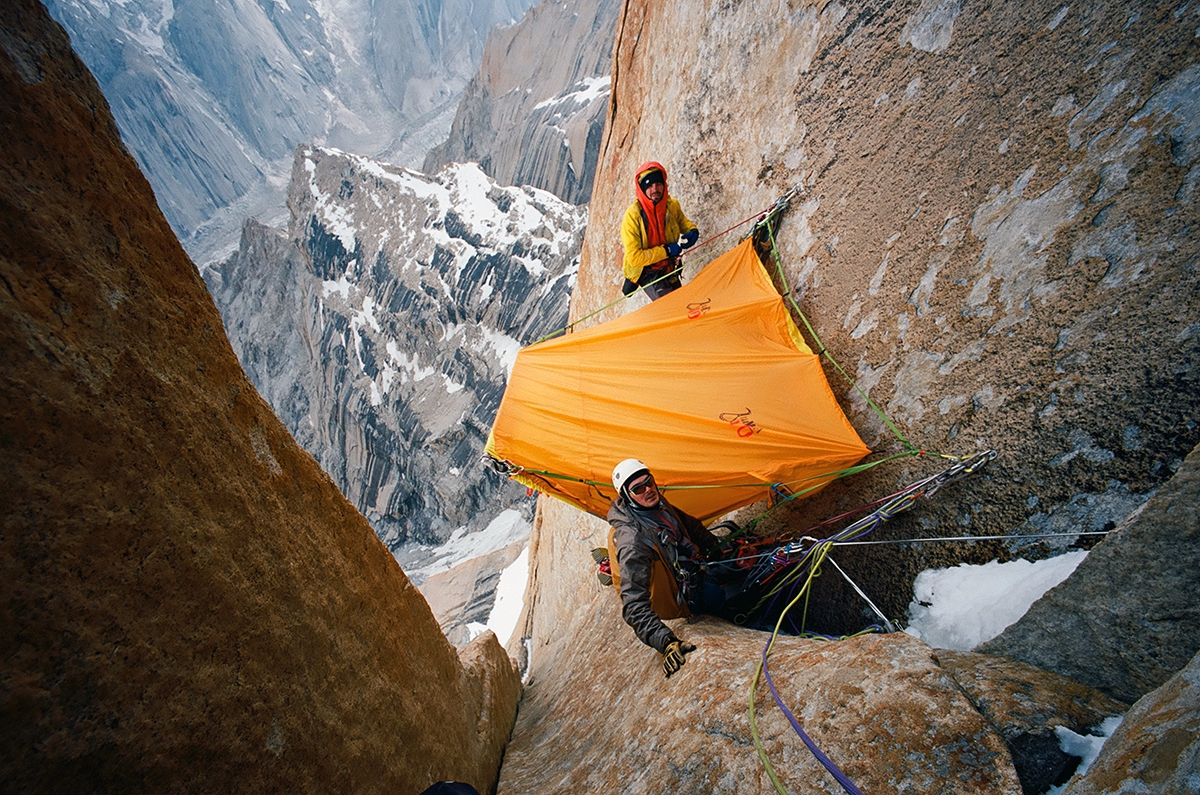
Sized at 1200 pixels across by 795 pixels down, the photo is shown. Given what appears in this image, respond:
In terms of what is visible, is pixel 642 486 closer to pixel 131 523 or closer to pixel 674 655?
pixel 674 655

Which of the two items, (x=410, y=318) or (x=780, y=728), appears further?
(x=410, y=318)

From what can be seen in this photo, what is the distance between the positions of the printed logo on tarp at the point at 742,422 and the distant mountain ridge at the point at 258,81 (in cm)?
14224

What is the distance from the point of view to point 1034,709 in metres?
1.52

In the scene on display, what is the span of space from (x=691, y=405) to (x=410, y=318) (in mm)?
70098

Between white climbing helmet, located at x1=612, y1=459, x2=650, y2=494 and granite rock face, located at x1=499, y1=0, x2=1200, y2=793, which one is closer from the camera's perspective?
granite rock face, located at x1=499, y1=0, x2=1200, y2=793

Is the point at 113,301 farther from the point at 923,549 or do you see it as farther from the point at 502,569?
the point at 502,569

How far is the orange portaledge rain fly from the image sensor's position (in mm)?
3309

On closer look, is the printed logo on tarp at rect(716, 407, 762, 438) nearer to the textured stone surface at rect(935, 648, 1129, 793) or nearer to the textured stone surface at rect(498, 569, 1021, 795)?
the textured stone surface at rect(498, 569, 1021, 795)

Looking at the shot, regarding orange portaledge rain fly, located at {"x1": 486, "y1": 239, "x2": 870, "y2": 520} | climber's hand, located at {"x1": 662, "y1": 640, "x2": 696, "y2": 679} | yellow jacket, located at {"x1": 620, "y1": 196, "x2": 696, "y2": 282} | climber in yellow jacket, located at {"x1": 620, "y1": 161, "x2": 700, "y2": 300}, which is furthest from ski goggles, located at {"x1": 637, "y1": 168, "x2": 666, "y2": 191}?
climber's hand, located at {"x1": 662, "y1": 640, "x2": 696, "y2": 679}

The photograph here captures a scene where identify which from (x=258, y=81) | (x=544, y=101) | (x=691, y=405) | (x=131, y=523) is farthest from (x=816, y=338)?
(x=258, y=81)

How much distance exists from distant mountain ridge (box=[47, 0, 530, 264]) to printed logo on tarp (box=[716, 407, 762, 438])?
14224 centimetres

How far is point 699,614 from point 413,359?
6964cm

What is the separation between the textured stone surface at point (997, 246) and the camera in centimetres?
204

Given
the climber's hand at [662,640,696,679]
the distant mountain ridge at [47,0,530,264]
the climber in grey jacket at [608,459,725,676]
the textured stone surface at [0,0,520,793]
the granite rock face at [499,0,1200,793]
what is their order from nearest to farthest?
the textured stone surface at [0,0,520,793], the granite rock face at [499,0,1200,793], the climber's hand at [662,640,696,679], the climber in grey jacket at [608,459,725,676], the distant mountain ridge at [47,0,530,264]
